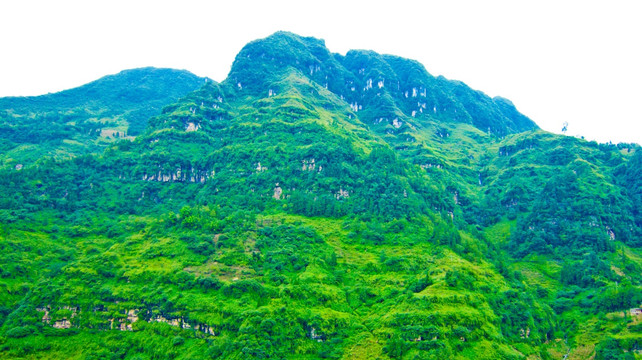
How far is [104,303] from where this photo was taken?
84.5 metres

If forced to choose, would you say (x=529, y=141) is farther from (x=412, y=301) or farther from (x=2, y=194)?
(x=2, y=194)

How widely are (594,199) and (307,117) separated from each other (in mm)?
102810

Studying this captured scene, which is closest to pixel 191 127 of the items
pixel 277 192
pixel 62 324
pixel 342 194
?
pixel 277 192

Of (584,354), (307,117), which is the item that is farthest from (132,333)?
(307,117)

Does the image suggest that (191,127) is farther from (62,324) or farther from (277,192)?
(62,324)

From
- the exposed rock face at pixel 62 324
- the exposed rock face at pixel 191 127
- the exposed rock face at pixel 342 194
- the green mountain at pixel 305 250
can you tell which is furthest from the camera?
the exposed rock face at pixel 191 127

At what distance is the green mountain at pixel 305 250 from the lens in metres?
75.5

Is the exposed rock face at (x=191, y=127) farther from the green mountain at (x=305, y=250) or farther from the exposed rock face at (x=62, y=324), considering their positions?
the exposed rock face at (x=62, y=324)

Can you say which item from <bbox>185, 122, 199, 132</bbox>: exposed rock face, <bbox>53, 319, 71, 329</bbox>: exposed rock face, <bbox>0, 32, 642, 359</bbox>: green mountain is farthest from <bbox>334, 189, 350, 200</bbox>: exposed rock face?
<bbox>185, 122, 199, 132</bbox>: exposed rock face

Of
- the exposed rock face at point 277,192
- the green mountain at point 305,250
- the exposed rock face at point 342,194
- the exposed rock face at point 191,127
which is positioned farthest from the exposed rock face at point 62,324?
the exposed rock face at point 191,127

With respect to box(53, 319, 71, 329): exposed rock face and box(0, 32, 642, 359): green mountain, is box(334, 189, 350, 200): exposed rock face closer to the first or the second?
box(0, 32, 642, 359): green mountain

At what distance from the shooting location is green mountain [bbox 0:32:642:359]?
75.5 metres

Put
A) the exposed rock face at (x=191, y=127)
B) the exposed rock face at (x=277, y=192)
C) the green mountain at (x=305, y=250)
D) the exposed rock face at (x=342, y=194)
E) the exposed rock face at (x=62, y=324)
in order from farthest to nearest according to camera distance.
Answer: the exposed rock face at (x=191, y=127)
the exposed rock face at (x=277, y=192)
the exposed rock face at (x=342, y=194)
the exposed rock face at (x=62, y=324)
the green mountain at (x=305, y=250)

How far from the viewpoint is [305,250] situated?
97.6 m
